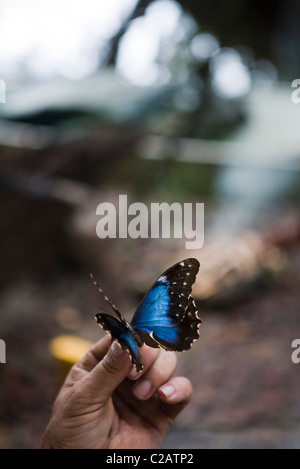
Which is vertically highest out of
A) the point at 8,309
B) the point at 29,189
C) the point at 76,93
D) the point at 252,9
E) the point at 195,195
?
the point at 252,9

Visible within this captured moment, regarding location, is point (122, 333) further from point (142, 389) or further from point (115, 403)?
point (115, 403)

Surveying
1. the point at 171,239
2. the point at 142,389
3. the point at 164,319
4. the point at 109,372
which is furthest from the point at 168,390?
the point at 171,239

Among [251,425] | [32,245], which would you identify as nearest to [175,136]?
[32,245]

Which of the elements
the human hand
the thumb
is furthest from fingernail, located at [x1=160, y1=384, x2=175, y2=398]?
the thumb

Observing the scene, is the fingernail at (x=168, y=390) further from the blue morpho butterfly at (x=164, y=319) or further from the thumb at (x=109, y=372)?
the blue morpho butterfly at (x=164, y=319)

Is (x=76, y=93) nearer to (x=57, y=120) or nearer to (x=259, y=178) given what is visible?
(x=57, y=120)

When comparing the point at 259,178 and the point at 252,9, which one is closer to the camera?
the point at 259,178

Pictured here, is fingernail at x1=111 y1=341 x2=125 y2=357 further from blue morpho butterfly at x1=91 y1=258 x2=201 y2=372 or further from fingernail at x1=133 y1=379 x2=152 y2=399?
fingernail at x1=133 y1=379 x2=152 y2=399
